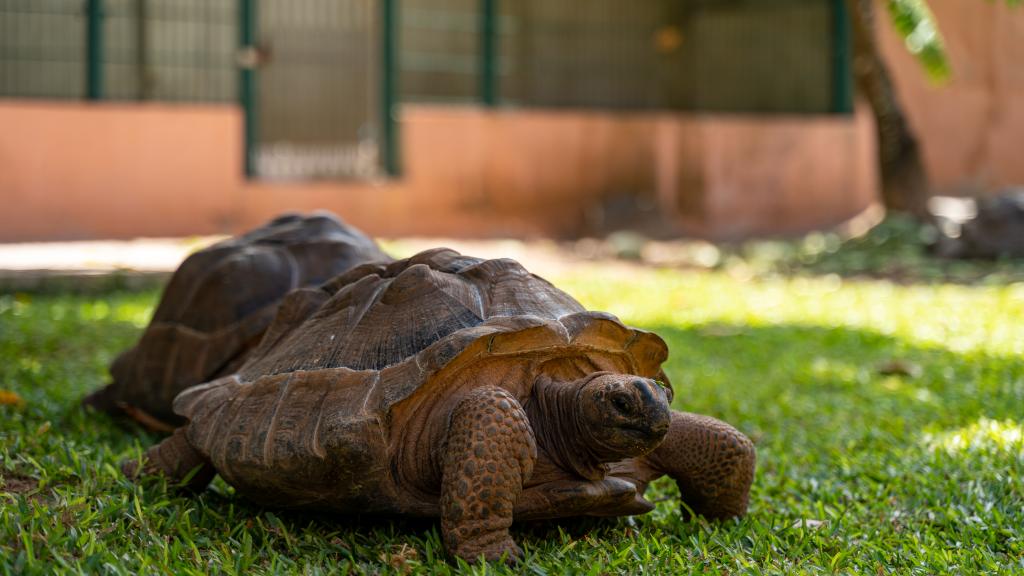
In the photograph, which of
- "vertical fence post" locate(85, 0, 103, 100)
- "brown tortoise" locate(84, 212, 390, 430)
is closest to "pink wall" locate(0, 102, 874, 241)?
"vertical fence post" locate(85, 0, 103, 100)

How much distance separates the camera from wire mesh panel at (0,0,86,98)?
11.6 meters

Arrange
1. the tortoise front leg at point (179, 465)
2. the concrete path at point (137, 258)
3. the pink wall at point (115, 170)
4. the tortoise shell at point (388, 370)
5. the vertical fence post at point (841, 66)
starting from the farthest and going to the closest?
the vertical fence post at point (841, 66) → the pink wall at point (115, 170) → the concrete path at point (137, 258) → the tortoise front leg at point (179, 465) → the tortoise shell at point (388, 370)

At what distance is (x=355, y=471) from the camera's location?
2420 millimetres

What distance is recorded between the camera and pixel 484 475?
2.31 m

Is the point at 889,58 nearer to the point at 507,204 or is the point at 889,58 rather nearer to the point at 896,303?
the point at 507,204

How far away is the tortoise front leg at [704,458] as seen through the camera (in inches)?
107

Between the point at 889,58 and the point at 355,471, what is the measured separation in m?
13.2

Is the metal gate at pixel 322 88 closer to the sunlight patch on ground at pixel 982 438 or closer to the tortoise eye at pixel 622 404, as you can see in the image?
the sunlight patch on ground at pixel 982 438

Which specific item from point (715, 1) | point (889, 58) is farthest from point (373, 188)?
point (889, 58)

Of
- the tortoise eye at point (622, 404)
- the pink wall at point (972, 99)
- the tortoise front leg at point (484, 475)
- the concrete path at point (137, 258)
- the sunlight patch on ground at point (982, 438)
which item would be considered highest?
the pink wall at point (972, 99)

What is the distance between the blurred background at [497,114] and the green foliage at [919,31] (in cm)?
2

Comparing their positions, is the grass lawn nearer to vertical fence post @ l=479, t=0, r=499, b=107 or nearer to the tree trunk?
the tree trunk

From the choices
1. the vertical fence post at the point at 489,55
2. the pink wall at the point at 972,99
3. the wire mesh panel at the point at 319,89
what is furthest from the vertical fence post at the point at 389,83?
the pink wall at the point at 972,99

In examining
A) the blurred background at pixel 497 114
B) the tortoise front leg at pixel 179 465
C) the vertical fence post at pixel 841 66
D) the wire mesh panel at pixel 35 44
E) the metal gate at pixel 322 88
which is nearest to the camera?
the tortoise front leg at pixel 179 465
